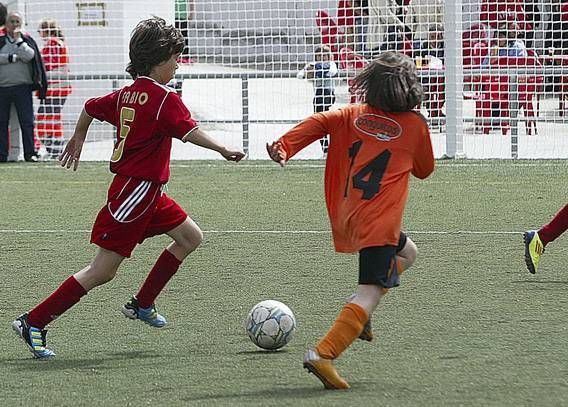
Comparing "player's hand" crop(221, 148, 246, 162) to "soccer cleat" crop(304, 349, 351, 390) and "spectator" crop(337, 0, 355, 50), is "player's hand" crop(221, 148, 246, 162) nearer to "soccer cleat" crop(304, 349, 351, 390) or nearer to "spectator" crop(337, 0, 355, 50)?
"soccer cleat" crop(304, 349, 351, 390)

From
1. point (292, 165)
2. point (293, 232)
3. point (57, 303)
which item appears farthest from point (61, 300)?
point (292, 165)

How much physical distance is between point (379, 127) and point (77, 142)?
162cm

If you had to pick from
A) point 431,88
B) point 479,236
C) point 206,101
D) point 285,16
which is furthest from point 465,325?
point 206,101

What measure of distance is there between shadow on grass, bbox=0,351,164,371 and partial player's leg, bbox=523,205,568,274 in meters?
2.65

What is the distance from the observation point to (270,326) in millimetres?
5293

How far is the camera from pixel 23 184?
13.1m

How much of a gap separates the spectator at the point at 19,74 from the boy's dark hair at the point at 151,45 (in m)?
10.0

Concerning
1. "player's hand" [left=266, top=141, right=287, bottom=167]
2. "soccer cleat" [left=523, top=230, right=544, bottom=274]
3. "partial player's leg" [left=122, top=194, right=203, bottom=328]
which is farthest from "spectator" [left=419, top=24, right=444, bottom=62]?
"player's hand" [left=266, top=141, right=287, bottom=167]

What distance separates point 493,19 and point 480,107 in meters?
1.14

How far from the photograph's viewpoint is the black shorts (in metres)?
4.71

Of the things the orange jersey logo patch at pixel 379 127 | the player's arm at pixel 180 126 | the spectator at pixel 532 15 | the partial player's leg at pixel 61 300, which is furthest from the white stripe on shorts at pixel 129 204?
the spectator at pixel 532 15

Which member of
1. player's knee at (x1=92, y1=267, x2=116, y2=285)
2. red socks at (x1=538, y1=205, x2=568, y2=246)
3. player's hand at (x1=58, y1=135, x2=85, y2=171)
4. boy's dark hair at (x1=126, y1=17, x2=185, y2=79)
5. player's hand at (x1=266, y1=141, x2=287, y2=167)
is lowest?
red socks at (x1=538, y1=205, x2=568, y2=246)

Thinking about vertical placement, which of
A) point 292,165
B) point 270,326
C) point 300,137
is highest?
point 300,137

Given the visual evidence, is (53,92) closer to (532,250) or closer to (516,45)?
(516,45)
